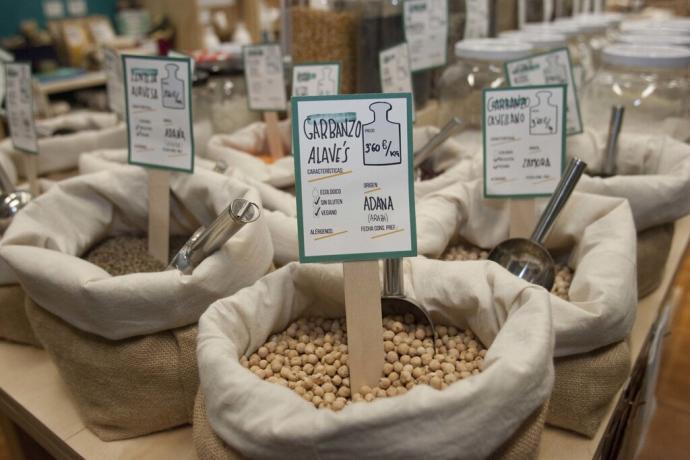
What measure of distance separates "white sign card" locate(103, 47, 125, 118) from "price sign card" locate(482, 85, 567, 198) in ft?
2.83

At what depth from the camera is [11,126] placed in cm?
118

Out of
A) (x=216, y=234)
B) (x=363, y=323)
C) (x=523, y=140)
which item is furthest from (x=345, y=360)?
(x=523, y=140)

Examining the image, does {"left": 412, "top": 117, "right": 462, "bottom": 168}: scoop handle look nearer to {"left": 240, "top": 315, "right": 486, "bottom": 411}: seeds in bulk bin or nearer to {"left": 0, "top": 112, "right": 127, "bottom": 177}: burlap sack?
{"left": 240, "top": 315, "right": 486, "bottom": 411}: seeds in bulk bin

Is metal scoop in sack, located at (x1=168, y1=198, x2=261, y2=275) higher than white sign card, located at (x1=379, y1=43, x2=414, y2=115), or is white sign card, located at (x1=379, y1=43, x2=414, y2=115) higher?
white sign card, located at (x1=379, y1=43, x2=414, y2=115)

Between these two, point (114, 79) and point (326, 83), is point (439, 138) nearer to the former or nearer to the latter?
point (326, 83)

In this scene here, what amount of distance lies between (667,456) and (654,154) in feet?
2.60

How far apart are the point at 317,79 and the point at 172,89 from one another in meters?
0.33

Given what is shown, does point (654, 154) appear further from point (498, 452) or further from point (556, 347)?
point (498, 452)

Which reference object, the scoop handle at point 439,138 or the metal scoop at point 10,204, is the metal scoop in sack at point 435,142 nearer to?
the scoop handle at point 439,138

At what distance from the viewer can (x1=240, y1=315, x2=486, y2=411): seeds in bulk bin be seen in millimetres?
624

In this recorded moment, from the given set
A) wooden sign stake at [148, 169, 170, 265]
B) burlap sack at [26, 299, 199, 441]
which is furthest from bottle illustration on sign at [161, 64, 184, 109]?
burlap sack at [26, 299, 199, 441]

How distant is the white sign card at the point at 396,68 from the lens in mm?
1221

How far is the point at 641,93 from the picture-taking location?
1.35m

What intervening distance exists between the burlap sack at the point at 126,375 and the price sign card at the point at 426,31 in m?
1.01
